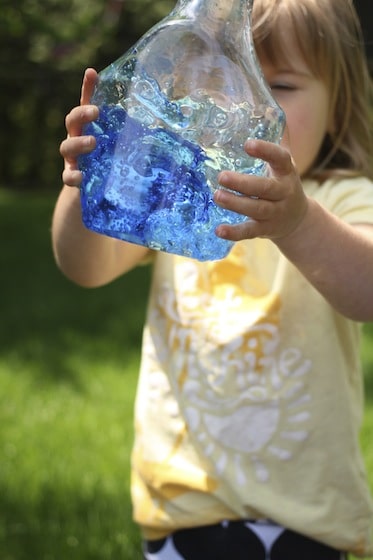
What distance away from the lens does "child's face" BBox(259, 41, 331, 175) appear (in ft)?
5.41

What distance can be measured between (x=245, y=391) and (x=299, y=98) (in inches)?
22.9

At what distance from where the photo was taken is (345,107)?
184cm

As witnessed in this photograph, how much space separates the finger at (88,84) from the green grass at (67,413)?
159 centimetres

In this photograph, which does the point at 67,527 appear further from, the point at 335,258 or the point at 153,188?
the point at 153,188

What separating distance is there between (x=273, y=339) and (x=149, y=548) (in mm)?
528

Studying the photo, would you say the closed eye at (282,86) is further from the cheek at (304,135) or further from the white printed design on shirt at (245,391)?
the white printed design on shirt at (245,391)

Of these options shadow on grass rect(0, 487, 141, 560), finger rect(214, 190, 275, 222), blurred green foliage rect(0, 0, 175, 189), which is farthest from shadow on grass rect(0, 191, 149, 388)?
finger rect(214, 190, 275, 222)

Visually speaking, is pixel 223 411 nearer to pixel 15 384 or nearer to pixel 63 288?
pixel 15 384

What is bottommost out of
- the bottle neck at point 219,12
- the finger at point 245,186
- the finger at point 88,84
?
the finger at point 245,186

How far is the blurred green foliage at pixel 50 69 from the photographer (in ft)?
25.3

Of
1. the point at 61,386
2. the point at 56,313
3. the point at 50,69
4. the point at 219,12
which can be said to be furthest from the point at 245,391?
the point at 50,69

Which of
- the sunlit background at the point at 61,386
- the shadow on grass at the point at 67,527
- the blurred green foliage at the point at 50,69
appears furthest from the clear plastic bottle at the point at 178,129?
the blurred green foliage at the point at 50,69

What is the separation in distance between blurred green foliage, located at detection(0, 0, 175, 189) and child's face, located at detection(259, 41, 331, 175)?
14.1 ft

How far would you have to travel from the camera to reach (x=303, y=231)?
4.52ft
